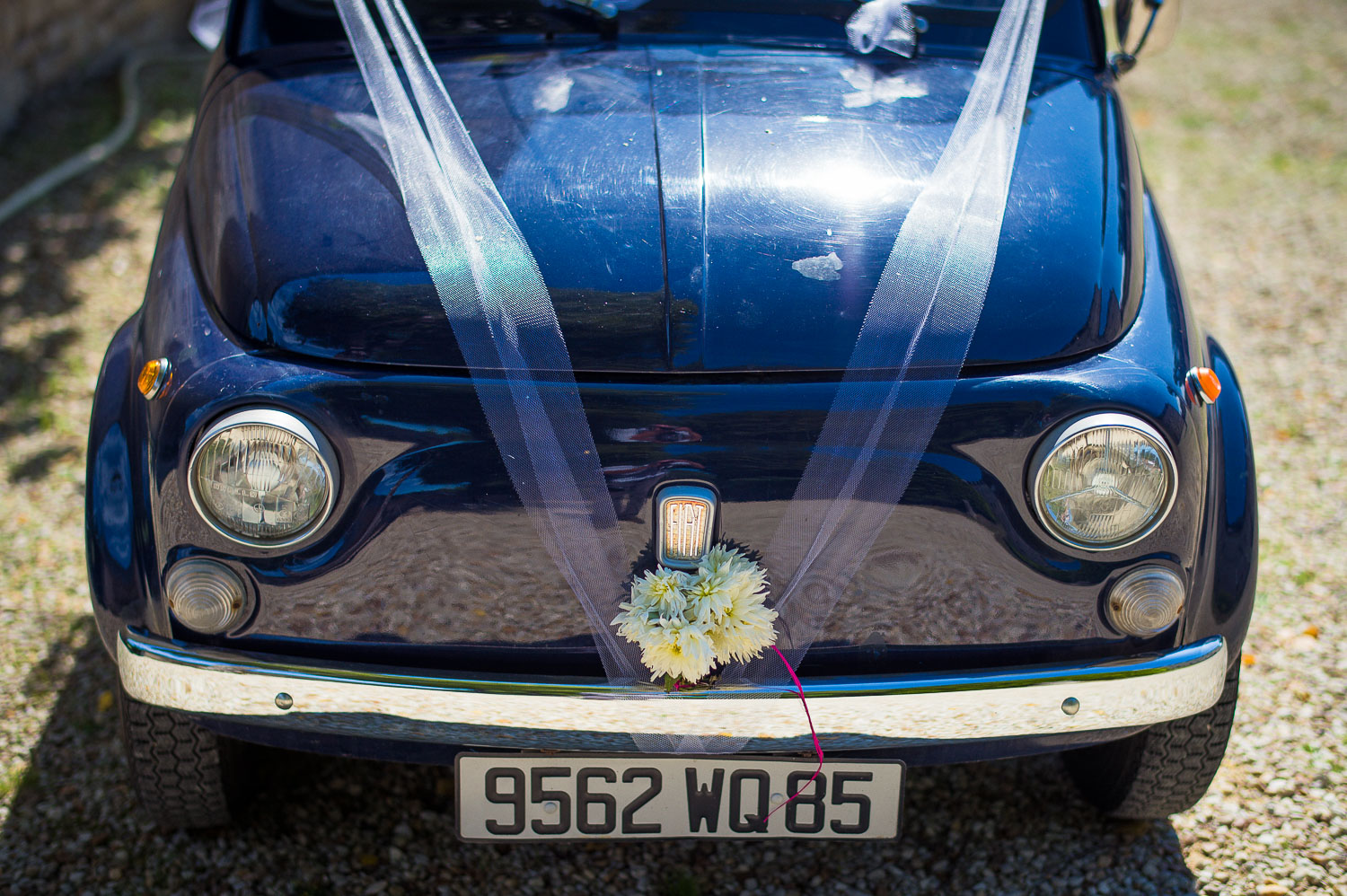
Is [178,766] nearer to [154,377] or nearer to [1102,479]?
[154,377]

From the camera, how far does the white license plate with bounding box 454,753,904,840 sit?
1870mm

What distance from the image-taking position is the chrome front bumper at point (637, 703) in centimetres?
177

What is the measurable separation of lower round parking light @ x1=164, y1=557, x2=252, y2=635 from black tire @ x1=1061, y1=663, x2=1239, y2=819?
5.20 ft

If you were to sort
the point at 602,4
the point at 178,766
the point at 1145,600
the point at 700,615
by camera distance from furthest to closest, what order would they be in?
1. the point at 602,4
2. the point at 178,766
3. the point at 1145,600
4. the point at 700,615

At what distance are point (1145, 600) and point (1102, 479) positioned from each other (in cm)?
23

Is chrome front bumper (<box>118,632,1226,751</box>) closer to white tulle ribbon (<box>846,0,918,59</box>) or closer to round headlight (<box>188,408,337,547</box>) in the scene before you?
round headlight (<box>188,408,337,547</box>)

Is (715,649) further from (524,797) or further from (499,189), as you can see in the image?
(499,189)

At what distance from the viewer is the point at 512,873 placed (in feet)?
7.38

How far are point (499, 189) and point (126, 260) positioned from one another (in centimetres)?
349

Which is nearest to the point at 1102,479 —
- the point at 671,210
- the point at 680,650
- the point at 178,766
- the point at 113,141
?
the point at 680,650

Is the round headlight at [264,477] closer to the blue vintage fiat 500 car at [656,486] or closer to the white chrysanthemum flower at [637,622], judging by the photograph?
the blue vintage fiat 500 car at [656,486]

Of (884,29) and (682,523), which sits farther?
(884,29)

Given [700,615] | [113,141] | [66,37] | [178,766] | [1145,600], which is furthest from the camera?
[66,37]

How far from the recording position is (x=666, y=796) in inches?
74.4
